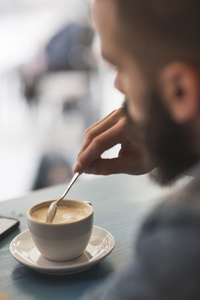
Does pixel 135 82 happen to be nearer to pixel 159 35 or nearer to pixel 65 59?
pixel 159 35

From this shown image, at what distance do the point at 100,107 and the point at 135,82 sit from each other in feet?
9.04

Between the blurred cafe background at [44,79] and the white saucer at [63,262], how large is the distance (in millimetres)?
2159

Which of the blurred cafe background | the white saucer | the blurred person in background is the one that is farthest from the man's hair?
the blurred cafe background

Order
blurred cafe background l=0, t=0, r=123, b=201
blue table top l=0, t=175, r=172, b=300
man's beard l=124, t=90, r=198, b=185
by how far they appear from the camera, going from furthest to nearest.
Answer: blurred cafe background l=0, t=0, r=123, b=201
blue table top l=0, t=175, r=172, b=300
man's beard l=124, t=90, r=198, b=185

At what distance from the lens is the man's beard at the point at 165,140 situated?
51 cm

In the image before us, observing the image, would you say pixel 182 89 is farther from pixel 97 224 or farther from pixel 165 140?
pixel 97 224

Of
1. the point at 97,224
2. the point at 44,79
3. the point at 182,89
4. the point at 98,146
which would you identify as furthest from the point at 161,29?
the point at 44,79

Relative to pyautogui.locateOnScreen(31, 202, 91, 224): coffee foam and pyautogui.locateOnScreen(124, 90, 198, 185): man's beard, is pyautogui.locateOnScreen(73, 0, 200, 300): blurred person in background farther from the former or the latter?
pyautogui.locateOnScreen(31, 202, 91, 224): coffee foam

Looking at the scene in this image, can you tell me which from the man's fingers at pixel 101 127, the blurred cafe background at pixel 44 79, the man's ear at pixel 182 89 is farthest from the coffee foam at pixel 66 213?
the blurred cafe background at pixel 44 79

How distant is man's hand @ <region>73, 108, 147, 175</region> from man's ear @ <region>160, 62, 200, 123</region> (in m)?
0.29

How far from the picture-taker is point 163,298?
A: 1.30ft

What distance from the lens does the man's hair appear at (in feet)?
1.54

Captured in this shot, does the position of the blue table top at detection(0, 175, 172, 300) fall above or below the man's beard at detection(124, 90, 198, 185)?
below

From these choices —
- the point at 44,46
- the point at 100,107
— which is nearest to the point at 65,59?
the point at 44,46
